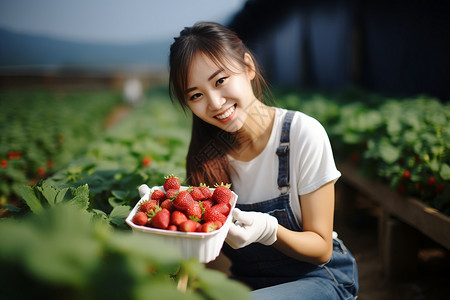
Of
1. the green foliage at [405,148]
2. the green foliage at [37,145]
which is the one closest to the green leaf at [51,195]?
the green foliage at [37,145]

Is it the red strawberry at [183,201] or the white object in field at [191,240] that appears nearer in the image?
the white object in field at [191,240]

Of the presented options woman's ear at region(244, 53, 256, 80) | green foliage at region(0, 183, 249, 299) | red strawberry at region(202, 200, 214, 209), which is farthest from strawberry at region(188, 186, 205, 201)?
woman's ear at region(244, 53, 256, 80)

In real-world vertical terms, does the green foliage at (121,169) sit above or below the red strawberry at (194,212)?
below

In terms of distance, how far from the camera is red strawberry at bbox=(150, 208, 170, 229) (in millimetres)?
1027

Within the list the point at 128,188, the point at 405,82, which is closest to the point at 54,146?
the point at 128,188

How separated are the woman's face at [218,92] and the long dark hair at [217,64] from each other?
0.04 meters

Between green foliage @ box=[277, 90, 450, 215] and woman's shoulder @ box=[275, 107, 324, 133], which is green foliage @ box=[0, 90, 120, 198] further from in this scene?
green foliage @ box=[277, 90, 450, 215]

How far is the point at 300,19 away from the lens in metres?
11.4

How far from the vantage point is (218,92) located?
1557 mm

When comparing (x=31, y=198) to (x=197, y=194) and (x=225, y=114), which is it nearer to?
(x=197, y=194)

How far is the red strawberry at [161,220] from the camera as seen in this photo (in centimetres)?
103

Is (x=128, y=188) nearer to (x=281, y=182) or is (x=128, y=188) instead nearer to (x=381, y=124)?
(x=281, y=182)

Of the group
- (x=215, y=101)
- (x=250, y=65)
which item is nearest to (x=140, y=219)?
(x=215, y=101)

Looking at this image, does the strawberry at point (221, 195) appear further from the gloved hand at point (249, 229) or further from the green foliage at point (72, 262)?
the green foliage at point (72, 262)
